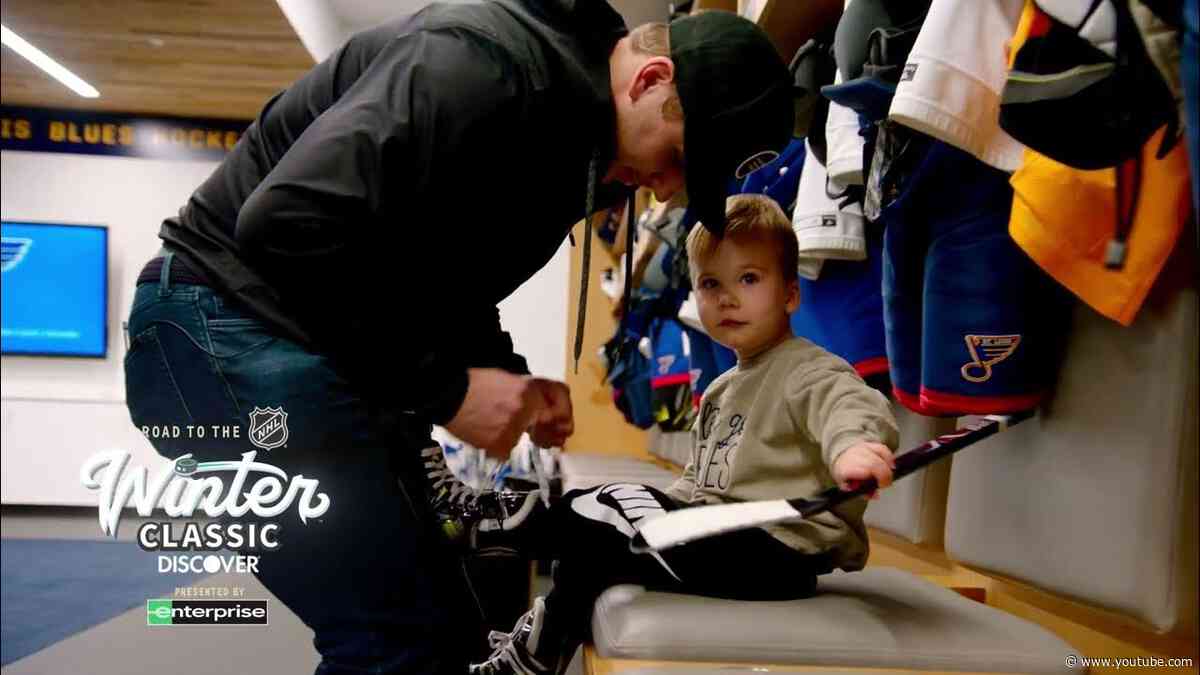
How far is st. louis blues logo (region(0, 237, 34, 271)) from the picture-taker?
1.82 feet

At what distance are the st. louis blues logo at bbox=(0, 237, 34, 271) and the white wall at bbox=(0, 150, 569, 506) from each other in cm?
2

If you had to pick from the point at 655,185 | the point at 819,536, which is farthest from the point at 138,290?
the point at 819,536

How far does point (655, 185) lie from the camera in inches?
21.0

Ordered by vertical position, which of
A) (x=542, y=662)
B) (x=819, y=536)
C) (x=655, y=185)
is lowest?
(x=542, y=662)

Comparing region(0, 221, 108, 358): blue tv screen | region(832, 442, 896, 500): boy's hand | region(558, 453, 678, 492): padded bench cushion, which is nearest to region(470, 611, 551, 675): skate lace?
region(558, 453, 678, 492): padded bench cushion

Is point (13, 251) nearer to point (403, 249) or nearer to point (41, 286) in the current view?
point (41, 286)

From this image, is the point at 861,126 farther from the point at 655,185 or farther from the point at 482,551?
the point at 482,551

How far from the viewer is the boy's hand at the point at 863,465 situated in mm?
446

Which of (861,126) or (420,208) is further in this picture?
(861,126)

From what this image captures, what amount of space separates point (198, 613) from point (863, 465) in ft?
1.42

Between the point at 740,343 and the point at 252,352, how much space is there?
0.31 m

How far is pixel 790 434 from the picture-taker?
53cm

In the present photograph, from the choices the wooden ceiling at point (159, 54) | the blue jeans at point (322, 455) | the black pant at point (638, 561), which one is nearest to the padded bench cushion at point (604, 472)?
the black pant at point (638, 561)

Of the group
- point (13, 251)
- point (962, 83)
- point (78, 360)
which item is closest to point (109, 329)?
point (78, 360)
